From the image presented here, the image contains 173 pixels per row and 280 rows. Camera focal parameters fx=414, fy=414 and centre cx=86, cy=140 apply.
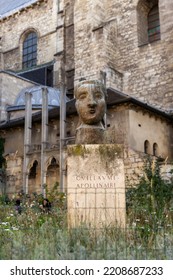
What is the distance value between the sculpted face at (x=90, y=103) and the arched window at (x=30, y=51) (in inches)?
945

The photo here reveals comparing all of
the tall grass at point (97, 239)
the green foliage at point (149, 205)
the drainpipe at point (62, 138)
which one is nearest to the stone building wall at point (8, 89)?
the drainpipe at point (62, 138)

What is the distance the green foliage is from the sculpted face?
1711 millimetres

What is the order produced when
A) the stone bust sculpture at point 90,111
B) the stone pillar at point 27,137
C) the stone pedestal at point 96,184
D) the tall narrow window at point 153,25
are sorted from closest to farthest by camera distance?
1. the stone pedestal at point 96,184
2. the stone bust sculpture at point 90,111
3. the stone pillar at point 27,137
4. the tall narrow window at point 153,25

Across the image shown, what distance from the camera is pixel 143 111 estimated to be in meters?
18.2

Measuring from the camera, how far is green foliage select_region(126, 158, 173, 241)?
6.25m

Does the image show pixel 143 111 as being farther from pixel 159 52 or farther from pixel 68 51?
pixel 68 51

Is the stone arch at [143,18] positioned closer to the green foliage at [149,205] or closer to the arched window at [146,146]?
the arched window at [146,146]

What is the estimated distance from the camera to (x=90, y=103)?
6.47m

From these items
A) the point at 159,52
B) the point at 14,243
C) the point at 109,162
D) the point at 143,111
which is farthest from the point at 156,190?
the point at 159,52

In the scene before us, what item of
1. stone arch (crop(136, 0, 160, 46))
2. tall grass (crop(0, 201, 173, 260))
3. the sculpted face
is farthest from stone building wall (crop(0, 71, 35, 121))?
tall grass (crop(0, 201, 173, 260))

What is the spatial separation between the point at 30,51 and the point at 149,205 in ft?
80.9

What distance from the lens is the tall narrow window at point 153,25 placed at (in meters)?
23.2

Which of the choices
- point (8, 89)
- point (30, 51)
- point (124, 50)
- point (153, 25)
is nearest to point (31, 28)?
point (30, 51)

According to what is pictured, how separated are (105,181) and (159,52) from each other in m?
16.8
